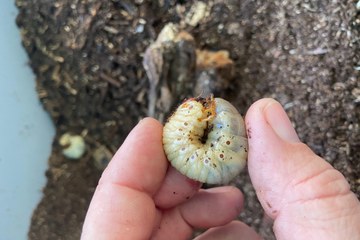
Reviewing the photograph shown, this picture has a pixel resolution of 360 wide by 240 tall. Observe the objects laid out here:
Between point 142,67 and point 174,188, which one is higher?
point 174,188

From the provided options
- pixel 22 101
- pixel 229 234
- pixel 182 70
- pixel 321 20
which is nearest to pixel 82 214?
pixel 22 101

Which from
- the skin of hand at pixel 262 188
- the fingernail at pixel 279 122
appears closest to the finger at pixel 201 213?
the skin of hand at pixel 262 188

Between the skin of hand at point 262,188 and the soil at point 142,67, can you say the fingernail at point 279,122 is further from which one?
the soil at point 142,67

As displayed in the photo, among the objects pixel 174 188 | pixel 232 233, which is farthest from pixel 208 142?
pixel 232 233

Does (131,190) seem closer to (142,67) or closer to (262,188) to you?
(262,188)

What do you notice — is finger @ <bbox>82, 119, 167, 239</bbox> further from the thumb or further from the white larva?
the thumb

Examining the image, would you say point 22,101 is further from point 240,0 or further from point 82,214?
point 240,0
